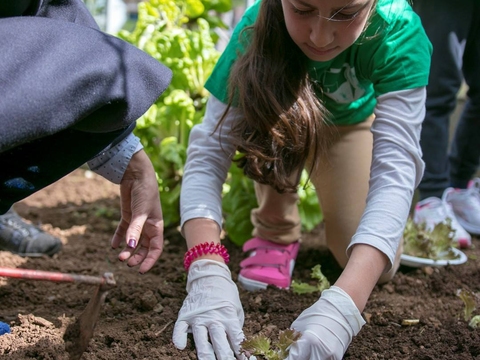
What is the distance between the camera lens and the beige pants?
2105 millimetres

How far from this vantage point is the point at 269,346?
1.33m

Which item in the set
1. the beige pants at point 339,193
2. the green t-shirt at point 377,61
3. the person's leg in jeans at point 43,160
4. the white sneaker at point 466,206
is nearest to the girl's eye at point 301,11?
the green t-shirt at point 377,61

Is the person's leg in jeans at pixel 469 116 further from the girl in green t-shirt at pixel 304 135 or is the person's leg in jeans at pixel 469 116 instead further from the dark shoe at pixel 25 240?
the dark shoe at pixel 25 240

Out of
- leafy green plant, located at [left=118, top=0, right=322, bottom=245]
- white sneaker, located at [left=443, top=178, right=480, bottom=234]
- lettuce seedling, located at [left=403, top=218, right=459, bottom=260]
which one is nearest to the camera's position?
lettuce seedling, located at [left=403, top=218, right=459, bottom=260]

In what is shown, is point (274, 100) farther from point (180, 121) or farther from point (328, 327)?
point (180, 121)

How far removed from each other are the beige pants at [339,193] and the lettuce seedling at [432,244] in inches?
7.0

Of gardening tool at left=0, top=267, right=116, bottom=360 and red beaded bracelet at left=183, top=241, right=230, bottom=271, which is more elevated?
red beaded bracelet at left=183, top=241, right=230, bottom=271

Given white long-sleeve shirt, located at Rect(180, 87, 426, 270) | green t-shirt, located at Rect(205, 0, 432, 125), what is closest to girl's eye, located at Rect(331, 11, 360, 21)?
green t-shirt, located at Rect(205, 0, 432, 125)

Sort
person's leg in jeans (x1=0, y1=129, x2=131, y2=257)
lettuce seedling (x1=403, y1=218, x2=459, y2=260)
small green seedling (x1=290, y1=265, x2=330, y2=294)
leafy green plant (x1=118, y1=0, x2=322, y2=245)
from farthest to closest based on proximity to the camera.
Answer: leafy green plant (x1=118, y1=0, x2=322, y2=245) < lettuce seedling (x1=403, y1=218, x2=459, y2=260) < small green seedling (x1=290, y1=265, x2=330, y2=294) < person's leg in jeans (x1=0, y1=129, x2=131, y2=257)

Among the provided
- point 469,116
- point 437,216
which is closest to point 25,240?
point 437,216

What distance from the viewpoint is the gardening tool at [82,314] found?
1421 millimetres

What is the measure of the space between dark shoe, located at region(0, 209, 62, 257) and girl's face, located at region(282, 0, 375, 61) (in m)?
1.28

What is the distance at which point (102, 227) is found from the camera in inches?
105

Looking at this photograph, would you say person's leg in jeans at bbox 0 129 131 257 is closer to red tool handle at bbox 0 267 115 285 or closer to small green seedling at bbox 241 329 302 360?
red tool handle at bbox 0 267 115 285
